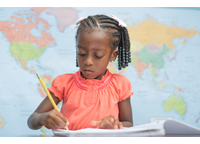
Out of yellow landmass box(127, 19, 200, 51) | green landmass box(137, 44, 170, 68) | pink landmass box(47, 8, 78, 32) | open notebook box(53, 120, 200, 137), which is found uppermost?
pink landmass box(47, 8, 78, 32)

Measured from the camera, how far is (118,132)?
0.62 meters

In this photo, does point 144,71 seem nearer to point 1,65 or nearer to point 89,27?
point 1,65

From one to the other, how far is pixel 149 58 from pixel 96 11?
0.66 metres

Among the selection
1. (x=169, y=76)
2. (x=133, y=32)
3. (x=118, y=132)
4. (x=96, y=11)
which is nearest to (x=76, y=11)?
(x=96, y=11)

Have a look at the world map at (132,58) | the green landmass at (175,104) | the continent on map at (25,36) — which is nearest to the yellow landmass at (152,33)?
the world map at (132,58)

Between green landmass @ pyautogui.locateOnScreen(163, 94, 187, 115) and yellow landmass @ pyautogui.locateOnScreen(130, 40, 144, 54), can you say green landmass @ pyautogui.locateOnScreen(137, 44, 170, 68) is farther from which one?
green landmass @ pyautogui.locateOnScreen(163, 94, 187, 115)

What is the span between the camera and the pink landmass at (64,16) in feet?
7.15

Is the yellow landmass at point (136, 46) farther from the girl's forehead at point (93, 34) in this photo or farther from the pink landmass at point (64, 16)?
the girl's forehead at point (93, 34)

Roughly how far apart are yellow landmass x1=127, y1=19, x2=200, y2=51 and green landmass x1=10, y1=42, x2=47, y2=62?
2.79ft

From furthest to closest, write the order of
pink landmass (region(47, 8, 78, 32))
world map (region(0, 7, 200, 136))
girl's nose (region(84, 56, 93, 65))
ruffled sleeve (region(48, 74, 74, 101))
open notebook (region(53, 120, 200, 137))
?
1. pink landmass (region(47, 8, 78, 32))
2. world map (region(0, 7, 200, 136))
3. ruffled sleeve (region(48, 74, 74, 101))
4. girl's nose (region(84, 56, 93, 65))
5. open notebook (region(53, 120, 200, 137))

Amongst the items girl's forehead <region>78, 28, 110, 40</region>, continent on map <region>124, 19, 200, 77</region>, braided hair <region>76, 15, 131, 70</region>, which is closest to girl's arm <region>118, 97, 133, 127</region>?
braided hair <region>76, 15, 131, 70</region>

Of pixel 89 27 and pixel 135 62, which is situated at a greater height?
pixel 89 27

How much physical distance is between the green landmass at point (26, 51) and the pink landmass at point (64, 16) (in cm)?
28

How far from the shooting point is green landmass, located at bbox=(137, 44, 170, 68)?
7.39 feet
